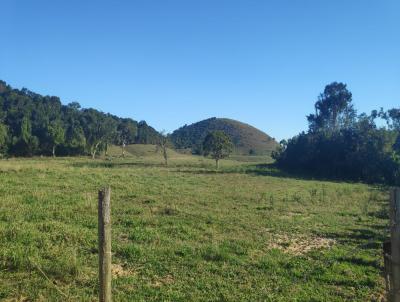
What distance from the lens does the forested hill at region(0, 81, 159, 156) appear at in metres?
83.1

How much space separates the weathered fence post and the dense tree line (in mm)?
45051

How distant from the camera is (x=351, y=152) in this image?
193 feet

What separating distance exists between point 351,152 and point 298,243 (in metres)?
50.2

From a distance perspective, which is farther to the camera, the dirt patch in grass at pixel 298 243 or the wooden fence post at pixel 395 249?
the dirt patch in grass at pixel 298 243

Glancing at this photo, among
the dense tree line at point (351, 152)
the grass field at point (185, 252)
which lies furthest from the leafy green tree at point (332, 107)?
the grass field at point (185, 252)

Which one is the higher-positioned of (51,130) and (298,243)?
(51,130)

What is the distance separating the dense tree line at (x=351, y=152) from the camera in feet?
177

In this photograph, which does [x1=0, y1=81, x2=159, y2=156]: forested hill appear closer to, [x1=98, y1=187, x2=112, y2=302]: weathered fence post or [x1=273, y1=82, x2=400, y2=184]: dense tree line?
[x1=273, y1=82, x2=400, y2=184]: dense tree line

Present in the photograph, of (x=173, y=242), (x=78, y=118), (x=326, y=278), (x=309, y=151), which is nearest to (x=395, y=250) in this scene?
(x=326, y=278)

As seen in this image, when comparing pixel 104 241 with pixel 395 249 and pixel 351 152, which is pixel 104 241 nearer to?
pixel 395 249

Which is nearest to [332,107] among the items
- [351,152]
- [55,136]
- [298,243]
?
[351,152]

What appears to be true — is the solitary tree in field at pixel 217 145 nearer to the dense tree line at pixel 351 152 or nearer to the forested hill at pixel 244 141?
the dense tree line at pixel 351 152

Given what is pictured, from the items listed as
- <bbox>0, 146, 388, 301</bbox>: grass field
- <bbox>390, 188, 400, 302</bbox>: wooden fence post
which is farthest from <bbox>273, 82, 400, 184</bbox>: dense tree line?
<bbox>390, 188, 400, 302</bbox>: wooden fence post

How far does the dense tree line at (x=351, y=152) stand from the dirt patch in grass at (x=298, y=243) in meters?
35.7
